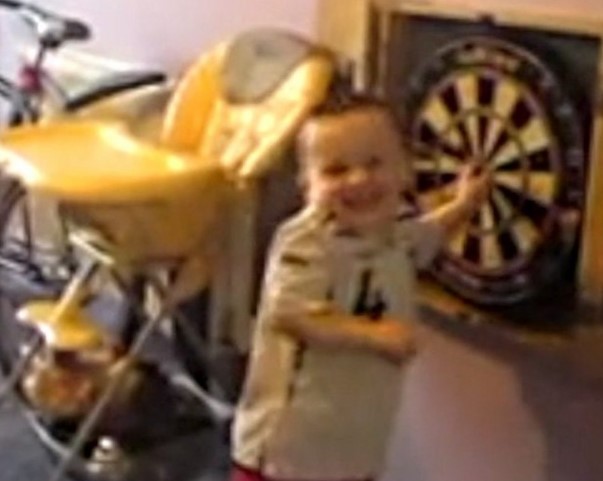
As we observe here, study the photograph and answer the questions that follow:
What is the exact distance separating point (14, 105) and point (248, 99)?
851 millimetres

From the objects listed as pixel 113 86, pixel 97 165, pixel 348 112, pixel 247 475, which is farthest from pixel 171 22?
pixel 247 475

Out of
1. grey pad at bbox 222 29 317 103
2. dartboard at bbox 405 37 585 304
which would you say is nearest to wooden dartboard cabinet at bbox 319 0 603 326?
dartboard at bbox 405 37 585 304

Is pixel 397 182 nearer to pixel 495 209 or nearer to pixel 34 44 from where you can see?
pixel 495 209

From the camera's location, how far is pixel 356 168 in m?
2.03

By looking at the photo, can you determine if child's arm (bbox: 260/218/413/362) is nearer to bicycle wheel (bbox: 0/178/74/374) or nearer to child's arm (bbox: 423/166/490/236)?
child's arm (bbox: 423/166/490/236)

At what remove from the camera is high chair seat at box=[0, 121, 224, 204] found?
231 cm

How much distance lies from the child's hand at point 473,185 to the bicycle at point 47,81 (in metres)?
0.82

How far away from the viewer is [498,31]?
235cm

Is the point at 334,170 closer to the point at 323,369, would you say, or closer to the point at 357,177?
the point at 357,177

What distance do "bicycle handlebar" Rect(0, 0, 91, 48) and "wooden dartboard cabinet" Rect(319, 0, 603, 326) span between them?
78cm

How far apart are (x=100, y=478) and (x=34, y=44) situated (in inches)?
43.2

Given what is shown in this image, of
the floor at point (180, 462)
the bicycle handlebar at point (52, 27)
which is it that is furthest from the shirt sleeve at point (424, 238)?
the bicycle handlebar at point (52, 27)

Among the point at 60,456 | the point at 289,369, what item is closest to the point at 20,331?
the point at 60,456

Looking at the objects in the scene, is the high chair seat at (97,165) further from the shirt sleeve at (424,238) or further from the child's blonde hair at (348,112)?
the shirt sleeve at (424,238)
